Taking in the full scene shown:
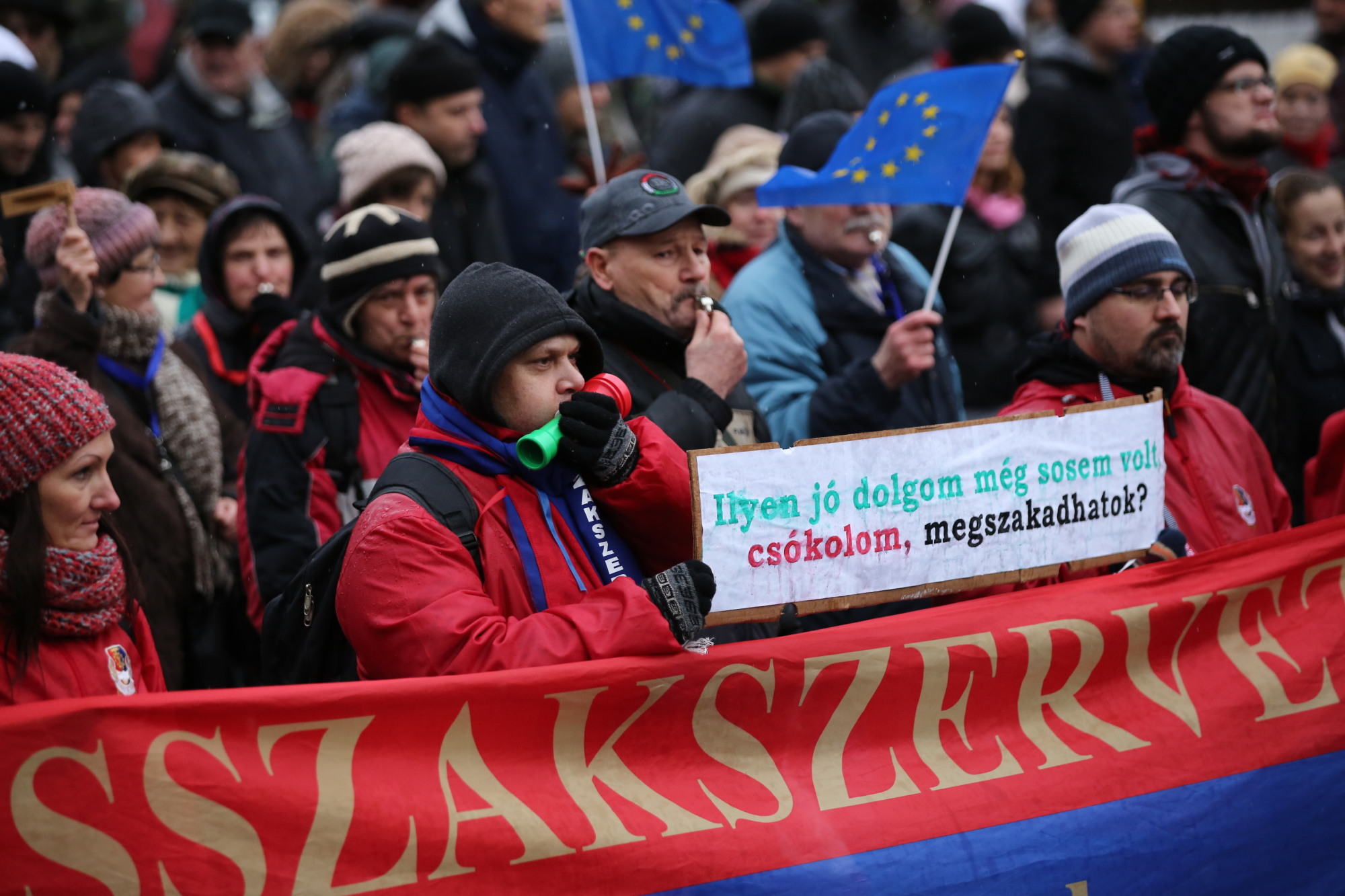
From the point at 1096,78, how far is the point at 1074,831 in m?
6.22

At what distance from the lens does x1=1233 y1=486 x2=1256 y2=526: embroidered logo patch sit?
14.7ft

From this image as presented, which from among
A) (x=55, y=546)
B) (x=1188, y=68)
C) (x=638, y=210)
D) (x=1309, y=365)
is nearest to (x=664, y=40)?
(x=1188, y=68)

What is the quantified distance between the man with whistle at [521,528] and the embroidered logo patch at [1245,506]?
196cm

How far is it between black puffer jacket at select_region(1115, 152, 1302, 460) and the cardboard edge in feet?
6.72

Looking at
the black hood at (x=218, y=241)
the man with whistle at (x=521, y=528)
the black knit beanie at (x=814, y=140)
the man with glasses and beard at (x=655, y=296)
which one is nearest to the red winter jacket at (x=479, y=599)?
the man with whistle at (x=521, y=528)

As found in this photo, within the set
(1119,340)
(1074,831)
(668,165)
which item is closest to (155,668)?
(1074,831)

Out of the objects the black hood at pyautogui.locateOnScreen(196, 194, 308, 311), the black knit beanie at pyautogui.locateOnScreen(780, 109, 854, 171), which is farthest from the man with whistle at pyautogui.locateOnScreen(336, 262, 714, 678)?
the black hood at pyautogui.locateOnScreen(196, 194, 308, 311)

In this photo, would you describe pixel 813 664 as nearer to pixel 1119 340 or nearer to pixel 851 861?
pixel 851 861

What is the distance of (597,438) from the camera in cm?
330

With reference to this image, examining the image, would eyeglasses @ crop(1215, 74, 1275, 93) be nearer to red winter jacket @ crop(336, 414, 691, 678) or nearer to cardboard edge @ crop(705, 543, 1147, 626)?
cardboard edge @ crop(705, 543, 1147, 626)

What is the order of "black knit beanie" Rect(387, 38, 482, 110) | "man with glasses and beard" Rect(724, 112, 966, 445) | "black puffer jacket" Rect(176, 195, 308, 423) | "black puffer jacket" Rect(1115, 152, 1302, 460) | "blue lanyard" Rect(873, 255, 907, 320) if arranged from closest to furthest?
"man with glasses and beard" Rect(724, 112, 966, 445) → "blue lanyard" Rect(873, 255, 907, 320) → "black puffer jacket" Rect(1115, 152, 1302, 460) → "black puffer jacket" Rect(176, 195, 308, 423) → "black knit beanie" Rect(387, 38, 482, 110)

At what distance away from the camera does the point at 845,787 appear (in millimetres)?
3445

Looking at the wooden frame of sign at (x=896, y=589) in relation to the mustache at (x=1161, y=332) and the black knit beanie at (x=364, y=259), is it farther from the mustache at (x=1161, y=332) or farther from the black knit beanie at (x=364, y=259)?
the black knit beanie at (x=364, y=259)

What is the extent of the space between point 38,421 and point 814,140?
331 centimetres
